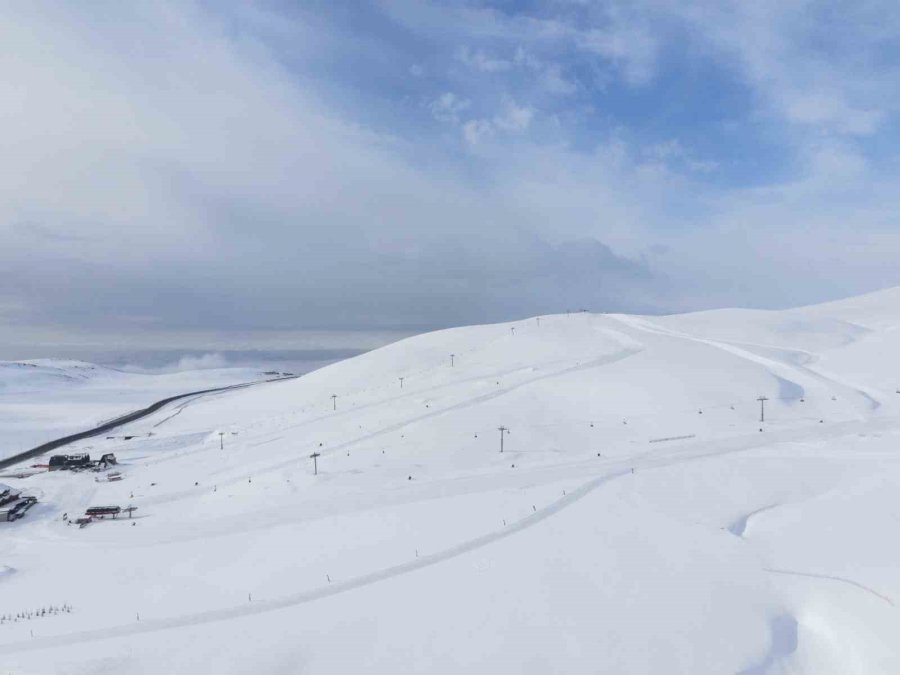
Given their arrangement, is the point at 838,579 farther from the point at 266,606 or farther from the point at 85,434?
the point at 85,434

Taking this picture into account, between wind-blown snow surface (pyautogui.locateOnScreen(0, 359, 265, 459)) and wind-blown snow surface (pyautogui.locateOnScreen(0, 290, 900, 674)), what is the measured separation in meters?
30.8

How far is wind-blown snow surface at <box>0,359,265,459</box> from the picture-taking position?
72875 millimetres

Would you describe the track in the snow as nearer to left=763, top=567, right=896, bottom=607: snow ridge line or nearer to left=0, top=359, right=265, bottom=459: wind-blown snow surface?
left=0, top=359, right=265, bottom=459: wind-blown snow surface

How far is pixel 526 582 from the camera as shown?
1905cm

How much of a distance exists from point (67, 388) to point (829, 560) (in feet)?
483

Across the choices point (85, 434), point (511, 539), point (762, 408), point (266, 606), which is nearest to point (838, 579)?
point (511, 539)

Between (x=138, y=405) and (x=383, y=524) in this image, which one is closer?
(x=383, y=524)

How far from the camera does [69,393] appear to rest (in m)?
117

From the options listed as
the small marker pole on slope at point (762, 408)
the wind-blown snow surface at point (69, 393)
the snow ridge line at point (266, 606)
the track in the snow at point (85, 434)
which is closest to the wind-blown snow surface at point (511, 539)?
the snow ridge line at point (266, 606)

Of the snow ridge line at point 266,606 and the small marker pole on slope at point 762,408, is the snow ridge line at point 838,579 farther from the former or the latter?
the small marker pole on slope at point 762,408

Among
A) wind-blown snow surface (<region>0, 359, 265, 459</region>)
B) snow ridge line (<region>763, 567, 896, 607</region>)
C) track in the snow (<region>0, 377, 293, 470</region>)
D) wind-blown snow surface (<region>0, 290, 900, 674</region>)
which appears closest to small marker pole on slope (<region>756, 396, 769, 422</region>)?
wind-blown snow surface (<region>0, 290, 900, 674</region>)

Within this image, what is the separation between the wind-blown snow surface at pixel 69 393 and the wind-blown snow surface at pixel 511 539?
30774 mm

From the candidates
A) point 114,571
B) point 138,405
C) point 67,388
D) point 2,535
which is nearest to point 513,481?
point 114,571

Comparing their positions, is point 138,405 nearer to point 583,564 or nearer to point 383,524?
point 383,524
